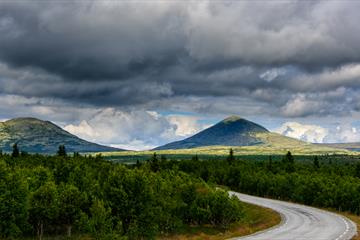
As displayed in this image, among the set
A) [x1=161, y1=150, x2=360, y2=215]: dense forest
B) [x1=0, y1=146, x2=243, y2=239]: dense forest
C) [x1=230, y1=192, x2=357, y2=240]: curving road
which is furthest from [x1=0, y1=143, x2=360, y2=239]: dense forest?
[x1=230, y1=192, x2=357, y2=240]: curving road

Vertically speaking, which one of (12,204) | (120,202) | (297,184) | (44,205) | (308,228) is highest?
(297,184)

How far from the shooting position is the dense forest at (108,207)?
7075cm

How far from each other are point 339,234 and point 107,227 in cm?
3033

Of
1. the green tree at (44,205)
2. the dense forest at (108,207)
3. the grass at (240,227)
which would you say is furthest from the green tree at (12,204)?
the grass at (240,227)

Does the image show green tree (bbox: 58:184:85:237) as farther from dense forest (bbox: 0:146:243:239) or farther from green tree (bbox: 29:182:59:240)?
green tree (bbox: 29:182:59:240)

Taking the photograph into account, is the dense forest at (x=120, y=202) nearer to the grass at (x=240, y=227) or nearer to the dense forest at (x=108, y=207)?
the dense forest at (x=108, y=207)

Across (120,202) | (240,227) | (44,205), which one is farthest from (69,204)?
(240,227)

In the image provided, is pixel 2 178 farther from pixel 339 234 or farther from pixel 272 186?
pixel 272 186

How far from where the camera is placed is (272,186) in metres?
136

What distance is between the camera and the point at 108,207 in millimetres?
67188

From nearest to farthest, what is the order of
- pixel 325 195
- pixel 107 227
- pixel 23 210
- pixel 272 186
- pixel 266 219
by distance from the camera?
pixel 107 227
pixel 23 210
pixel 266 219
pixel 325 195
pixel 272 186

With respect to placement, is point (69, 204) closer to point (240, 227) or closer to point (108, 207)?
point (108, 207)

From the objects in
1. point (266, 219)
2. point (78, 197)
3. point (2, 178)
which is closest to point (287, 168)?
point (266, 219)

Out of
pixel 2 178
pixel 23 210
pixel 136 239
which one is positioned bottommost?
pixel 136 239
